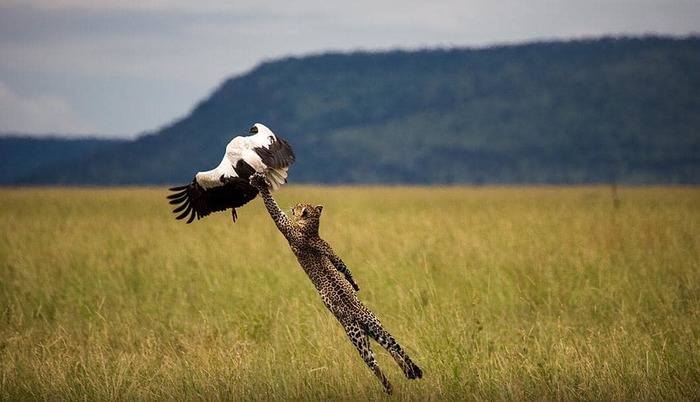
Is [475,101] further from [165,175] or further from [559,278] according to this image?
[559,278]

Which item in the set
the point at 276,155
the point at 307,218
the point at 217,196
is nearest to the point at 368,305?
the point at 217,196

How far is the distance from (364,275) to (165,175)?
166 metres

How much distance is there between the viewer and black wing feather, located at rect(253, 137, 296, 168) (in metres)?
5.91

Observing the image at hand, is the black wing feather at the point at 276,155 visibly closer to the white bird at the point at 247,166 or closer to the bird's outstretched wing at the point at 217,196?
the white bird at the point at 247,166

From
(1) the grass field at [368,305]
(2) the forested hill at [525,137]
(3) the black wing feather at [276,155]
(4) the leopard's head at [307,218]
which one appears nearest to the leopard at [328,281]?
(4) the leopard's head at [307,218]

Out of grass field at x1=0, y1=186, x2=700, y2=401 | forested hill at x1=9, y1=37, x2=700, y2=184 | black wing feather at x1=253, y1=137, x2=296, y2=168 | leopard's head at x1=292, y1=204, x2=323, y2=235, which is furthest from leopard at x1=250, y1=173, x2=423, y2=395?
forested hill at x1=9, y1=37, x2=700, y2=184

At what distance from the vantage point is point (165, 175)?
17638cm

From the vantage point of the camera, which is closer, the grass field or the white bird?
the white bird

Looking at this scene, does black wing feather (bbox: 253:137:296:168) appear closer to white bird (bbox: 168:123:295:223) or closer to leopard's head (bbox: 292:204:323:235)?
white bird (bbox: 168:123:295:223)

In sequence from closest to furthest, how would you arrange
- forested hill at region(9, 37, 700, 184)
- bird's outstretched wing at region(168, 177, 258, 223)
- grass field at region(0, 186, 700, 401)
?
bird's outstretched wing at region(168, 177, 258, 223)
grass field at region(0, 186, 700, 401)
forested hill at region(9, 37, 700, 184)

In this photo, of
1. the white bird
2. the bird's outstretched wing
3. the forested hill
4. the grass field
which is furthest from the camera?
the forested hill

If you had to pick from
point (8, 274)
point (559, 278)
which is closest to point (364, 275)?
point (559, 278)

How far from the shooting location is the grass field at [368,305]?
298 inches

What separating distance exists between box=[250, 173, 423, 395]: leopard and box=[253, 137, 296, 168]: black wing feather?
107 millimetres
